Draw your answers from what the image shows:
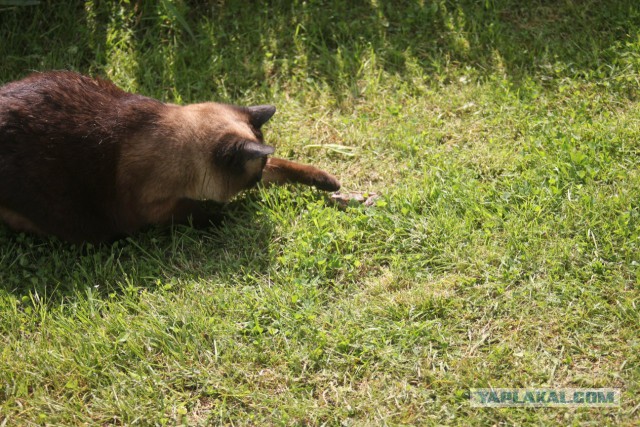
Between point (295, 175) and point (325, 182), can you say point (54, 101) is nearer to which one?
point (295, 175)

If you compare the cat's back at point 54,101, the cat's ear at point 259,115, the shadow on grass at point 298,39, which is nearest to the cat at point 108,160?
the cat's back at point 54,101

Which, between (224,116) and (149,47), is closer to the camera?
(224,116)

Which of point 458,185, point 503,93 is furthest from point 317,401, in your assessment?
point 503,93

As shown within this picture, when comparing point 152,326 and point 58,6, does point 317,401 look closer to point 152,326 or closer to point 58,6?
point 152,326

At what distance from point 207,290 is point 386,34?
2.71 meters

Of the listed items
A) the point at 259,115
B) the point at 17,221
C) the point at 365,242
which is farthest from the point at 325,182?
the point at 17,221

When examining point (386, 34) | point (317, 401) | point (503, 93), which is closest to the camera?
point (317, 401)

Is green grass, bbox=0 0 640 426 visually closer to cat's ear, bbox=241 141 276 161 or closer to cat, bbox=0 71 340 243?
cat, bbox=0 71 340 243

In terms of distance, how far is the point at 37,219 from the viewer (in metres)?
4.29

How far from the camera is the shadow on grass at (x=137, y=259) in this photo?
4.20 m

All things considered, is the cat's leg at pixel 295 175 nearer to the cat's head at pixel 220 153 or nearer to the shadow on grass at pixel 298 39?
the cat's head at pixel 220 153

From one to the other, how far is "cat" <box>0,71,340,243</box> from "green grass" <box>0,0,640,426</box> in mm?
172

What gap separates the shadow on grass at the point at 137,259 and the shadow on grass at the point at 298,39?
1312 mm

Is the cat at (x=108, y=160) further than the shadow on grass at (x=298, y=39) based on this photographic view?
No
